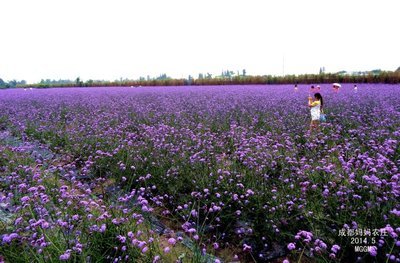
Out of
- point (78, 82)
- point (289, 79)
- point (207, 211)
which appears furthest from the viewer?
point (78, 82)

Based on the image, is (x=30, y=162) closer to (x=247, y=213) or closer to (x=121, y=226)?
(x=121, y=226)

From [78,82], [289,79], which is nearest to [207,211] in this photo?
[289,79]

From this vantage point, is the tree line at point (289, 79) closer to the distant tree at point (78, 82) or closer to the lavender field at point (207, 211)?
the distant tree at point (78, 82)

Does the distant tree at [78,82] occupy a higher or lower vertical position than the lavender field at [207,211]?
higher

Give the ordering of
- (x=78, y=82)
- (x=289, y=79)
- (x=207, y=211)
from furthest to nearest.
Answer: (x=78, y=82) → (x=289, y=79) → (x=207, y=211)

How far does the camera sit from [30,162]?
175 inches

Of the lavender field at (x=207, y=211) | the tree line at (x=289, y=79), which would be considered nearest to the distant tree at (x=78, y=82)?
the tree line at (x=289, y=79)

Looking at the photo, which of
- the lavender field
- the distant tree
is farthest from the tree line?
the lavender field

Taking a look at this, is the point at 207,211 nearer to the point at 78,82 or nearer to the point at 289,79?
the point at 289,79

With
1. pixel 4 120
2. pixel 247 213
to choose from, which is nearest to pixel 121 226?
pixel 247 213

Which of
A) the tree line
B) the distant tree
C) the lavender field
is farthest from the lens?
the distant tree

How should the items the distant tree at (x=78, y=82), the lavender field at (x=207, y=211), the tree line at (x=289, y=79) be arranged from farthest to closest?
the distant tree at (x=78, y=82) < the tree line at (x=289, y=79) < the lavender field at (x=207, y=211)

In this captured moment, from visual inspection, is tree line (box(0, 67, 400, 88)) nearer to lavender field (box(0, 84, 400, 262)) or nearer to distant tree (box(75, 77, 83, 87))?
distant tree (box(75, 77, 83, 87))

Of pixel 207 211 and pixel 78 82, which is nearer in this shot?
pixel 207 211
